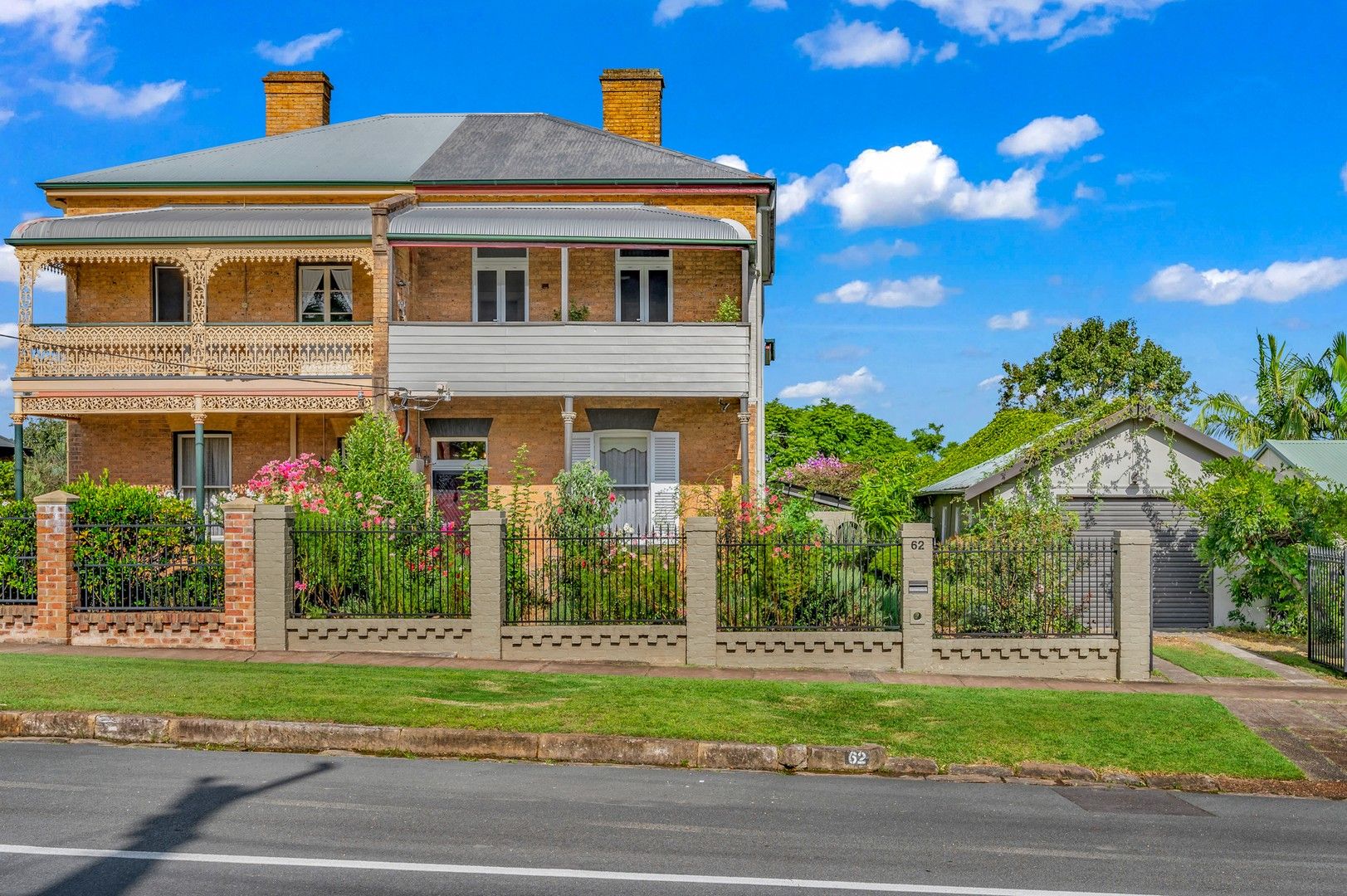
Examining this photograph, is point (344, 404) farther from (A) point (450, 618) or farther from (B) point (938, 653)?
(B) point (938, 653)

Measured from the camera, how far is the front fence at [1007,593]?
1459cm

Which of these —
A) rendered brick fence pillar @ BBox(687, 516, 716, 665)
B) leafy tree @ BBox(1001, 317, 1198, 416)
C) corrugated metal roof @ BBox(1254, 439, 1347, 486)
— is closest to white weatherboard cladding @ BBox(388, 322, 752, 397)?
rendered brick fence pillar @ BBox(687, 516, 716, 665)

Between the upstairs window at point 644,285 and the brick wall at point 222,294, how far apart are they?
15.9 feet

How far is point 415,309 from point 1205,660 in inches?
578

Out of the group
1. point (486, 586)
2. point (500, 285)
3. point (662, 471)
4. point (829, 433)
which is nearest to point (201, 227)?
point (500, 285)

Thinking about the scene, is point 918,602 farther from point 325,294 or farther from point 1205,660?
point 325,294

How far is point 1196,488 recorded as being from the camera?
18969 mm

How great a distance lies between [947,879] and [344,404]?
15.4 meters

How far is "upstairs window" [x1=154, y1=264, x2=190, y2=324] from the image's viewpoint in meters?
21.7

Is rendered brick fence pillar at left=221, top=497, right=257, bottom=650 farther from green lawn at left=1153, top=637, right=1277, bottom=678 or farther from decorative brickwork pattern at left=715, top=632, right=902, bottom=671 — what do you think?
green lawn at left=1153, top=637, right=1277, bottom=678

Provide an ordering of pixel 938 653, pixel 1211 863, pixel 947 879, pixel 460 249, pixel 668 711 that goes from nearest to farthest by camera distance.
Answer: pixel 947 879
pixel 1211 863
pixel 668 711
pixel 938 653
pixel 460 249

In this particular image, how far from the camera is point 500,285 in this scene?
21375 mm

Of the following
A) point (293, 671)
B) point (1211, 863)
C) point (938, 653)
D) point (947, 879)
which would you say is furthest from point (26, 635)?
→ point (1211, 863)

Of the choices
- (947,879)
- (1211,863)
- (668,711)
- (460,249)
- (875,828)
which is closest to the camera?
(947,879)
